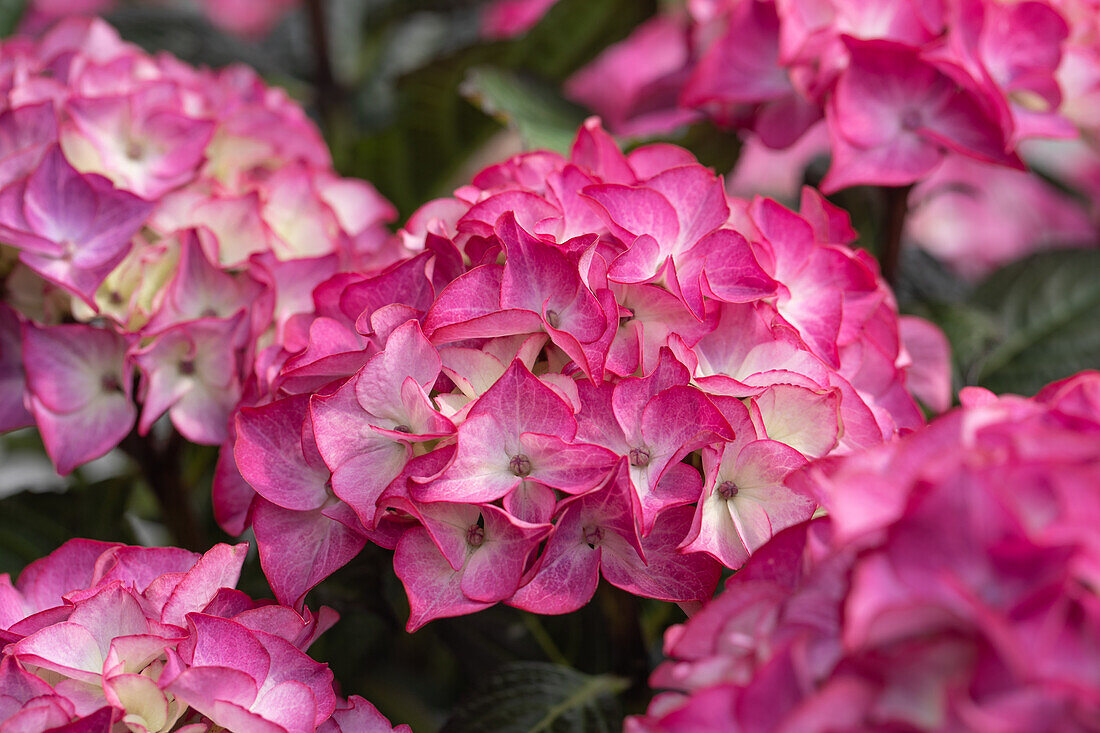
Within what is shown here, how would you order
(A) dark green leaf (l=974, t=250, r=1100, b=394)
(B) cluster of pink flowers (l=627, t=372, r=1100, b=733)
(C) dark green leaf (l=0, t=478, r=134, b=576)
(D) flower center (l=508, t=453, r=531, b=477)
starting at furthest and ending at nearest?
(A) dark green leaf (l=974, t=250, r=1100, b=394)
(C) dark green leaf (l=0, t=478, r=134, b=576)
(D) flower center (l=508, t=453, r=531, b=477)
(B) cluster of pink flowers (l=627, t=372, r=1100, b=733)

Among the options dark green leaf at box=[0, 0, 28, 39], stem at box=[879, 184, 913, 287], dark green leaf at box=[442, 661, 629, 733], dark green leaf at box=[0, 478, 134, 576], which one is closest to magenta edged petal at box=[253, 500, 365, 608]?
dark green leaf at box=[442, 661, 629, 733]

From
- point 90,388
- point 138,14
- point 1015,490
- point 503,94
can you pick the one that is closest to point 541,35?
point 503,94

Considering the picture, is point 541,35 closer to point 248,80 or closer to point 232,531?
point 248,80

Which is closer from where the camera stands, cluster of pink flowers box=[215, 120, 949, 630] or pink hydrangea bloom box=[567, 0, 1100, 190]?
cluster of pink flowers box=[215, 120, 949, 630]

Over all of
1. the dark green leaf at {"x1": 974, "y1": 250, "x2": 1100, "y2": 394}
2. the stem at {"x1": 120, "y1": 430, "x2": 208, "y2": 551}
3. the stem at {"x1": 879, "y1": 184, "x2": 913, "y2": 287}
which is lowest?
the dark green leaf at {"x1": 974, "y1": 250, "x2": 1100, "y2": 394}

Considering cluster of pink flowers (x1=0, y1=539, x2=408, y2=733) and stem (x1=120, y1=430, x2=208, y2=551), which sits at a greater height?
cluster of pink flowers (x1=0, y1=539, x2=408, y2=733)

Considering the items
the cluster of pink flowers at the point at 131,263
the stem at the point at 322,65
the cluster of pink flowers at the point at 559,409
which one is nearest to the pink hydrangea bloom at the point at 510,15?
the stem at the point at 322,65

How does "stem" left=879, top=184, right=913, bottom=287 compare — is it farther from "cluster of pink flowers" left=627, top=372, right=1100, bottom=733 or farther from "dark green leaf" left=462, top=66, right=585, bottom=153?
"cluster of pink flowers" left=627, top=372, right=1100, bottom=733

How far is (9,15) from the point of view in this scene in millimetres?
799

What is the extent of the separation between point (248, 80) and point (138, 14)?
346 millimetres

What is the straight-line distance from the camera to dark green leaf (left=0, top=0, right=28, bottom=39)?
2.59ft

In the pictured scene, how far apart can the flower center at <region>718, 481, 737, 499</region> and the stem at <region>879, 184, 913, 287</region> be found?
1.07ft

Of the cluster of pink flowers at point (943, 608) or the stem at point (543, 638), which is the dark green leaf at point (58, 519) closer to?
the stem at point (543, 638)

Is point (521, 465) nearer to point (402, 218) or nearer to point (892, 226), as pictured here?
point (892, 226)
